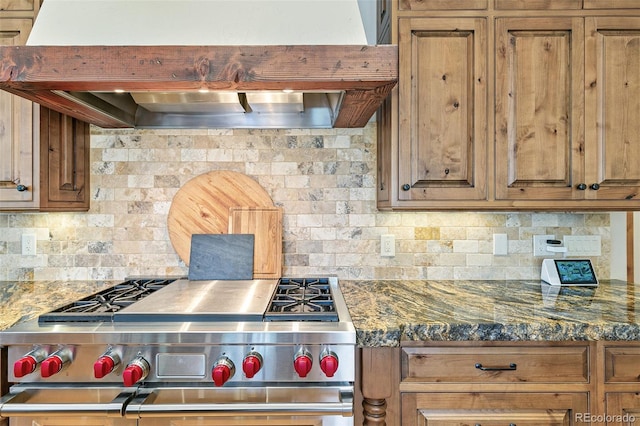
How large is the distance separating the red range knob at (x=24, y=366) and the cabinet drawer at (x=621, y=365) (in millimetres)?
1833

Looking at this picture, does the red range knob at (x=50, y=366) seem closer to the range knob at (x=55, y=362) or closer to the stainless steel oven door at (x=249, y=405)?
the range knob at (x=55, y=362)

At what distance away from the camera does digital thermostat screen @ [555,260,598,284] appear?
1.89 m

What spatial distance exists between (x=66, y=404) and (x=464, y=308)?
4.59ft

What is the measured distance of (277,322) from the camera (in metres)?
1.29

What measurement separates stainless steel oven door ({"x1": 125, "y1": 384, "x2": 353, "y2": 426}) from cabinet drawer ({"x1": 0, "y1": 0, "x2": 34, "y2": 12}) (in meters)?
1.70

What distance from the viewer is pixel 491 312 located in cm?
141

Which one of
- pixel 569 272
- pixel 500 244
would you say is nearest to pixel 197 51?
pixel 500 244

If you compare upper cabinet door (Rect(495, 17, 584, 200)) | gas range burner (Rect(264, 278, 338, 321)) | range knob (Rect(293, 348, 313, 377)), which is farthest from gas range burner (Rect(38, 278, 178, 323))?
upper cabinet door (Rect(495, 17, 584, 200))

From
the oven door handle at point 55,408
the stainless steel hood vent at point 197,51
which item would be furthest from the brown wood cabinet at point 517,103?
the oven door handle at point 55,408

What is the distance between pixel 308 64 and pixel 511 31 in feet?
3.13

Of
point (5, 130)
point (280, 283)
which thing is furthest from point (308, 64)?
point (5, 130)

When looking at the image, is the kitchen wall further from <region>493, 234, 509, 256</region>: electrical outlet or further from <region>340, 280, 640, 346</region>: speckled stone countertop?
<region>340, 280, 640, 346</region>: speckled stone countertop

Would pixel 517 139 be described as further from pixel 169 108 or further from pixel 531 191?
pixel 169 108

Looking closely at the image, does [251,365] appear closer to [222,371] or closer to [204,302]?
[222,371]
